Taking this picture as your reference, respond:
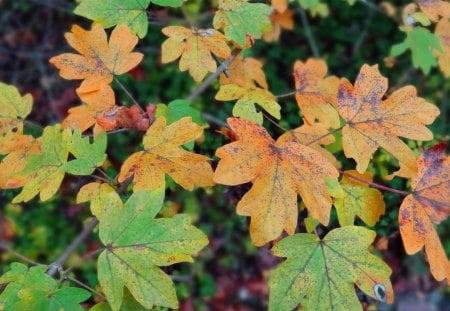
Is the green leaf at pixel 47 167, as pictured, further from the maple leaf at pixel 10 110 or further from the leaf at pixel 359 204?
the leaf at pixel 359 204

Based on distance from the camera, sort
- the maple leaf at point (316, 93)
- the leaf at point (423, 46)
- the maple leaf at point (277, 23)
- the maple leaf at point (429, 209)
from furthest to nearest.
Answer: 1. the maple leaf at point (277, 23)
2. the leaf at point (423, 46)
3. the maple leaf at point (316, 93)
4. the maple leaf at point (429, 209)

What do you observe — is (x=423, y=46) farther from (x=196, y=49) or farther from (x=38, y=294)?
(x=38, y=294)

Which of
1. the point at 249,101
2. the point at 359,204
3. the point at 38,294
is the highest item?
the point at 249,101

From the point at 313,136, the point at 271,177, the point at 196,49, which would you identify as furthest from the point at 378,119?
the point at 196,49

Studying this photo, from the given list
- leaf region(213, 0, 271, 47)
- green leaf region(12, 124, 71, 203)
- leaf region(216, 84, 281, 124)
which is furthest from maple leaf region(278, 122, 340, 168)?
green leaf region(12, 124, 71, 203)

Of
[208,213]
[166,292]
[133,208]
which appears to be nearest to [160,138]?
[133,208]

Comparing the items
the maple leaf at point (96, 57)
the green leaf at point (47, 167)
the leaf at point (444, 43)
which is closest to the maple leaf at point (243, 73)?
the maple leaf at point (96, 57)

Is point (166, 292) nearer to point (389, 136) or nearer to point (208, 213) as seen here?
point (389, 136)
